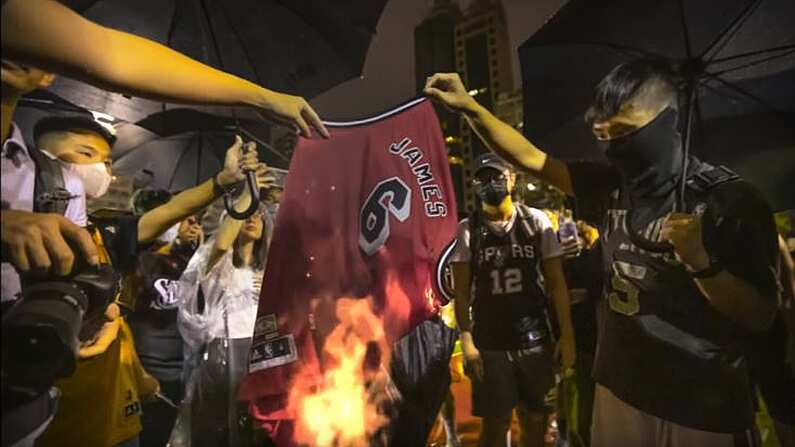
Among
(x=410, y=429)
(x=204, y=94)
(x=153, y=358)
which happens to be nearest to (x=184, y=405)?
(x=153, y=358)

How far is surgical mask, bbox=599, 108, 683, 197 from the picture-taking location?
1704mm

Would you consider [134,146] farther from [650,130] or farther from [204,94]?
[650,130]

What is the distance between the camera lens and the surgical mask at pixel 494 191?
6.34 ft

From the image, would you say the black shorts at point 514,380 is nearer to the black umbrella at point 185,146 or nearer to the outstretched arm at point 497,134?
the outstretched arm at point 497,134

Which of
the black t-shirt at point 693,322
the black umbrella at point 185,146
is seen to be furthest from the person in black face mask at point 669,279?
the black umbrella at point 185,146

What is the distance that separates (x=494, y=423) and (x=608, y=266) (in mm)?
690

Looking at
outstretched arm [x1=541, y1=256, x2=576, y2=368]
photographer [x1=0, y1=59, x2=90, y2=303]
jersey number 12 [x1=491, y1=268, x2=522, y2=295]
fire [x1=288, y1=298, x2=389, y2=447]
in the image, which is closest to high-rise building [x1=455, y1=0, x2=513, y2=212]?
jersey number 12 [x1=491, y1=268, x2=522, y2=295]

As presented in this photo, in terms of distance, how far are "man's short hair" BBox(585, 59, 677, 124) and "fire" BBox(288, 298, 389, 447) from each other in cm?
96

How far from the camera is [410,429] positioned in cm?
176

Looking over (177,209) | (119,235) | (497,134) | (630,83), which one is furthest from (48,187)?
(630,83)

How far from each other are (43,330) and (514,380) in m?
1.43

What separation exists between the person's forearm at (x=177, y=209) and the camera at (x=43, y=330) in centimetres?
33

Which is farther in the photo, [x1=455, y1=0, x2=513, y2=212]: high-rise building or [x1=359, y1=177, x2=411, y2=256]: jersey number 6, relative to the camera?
[x1=455, y1=0, x2=513, y2=212]: high-rise building

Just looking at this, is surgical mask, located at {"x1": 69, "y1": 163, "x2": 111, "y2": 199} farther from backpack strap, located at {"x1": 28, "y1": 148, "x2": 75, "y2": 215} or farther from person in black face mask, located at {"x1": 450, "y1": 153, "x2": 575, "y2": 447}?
person in black face mask, located at {"x1": 450, "y1": 153, "x2": 575, "y2": 447}
